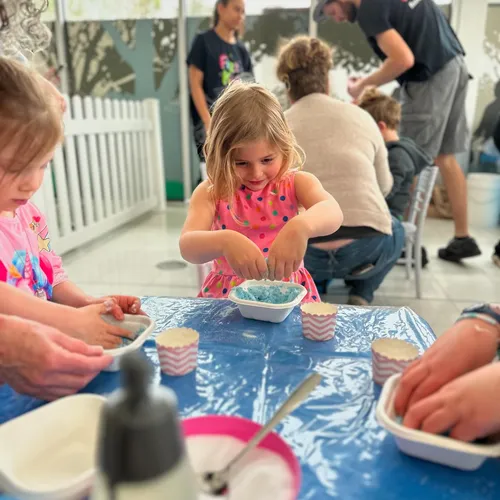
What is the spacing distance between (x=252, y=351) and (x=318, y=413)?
194mm

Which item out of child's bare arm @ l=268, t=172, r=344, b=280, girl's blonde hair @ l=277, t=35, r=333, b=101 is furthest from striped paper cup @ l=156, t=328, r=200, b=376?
girl's blonde hair @ l=277, t=35, r=333, b=101

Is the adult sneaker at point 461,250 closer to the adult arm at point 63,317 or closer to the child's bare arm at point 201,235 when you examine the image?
the child's bare arm at point 201,235

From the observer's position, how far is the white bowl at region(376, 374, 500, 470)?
1.54 feet

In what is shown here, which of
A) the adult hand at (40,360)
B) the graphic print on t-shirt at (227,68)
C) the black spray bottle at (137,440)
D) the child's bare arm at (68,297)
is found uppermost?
the graphic print on t-shirt at (227,68)

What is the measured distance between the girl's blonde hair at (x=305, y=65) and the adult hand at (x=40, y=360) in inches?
56.4

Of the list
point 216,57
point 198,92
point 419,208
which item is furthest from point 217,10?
point 419,208

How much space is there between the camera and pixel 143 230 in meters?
3.75

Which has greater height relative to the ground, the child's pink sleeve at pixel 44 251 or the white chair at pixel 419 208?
the child's pink sleeve at pixel 44 251

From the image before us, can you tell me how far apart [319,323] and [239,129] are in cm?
56

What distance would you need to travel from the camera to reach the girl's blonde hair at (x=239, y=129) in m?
1.16

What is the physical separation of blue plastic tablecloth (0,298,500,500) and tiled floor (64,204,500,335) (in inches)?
51.4

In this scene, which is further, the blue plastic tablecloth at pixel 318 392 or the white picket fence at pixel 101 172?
the white picket fence at pixel 101 172

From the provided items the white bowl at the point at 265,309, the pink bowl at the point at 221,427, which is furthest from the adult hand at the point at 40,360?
the white bowl at the point at 265,309

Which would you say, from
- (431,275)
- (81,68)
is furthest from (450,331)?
Answer: (81,68)
